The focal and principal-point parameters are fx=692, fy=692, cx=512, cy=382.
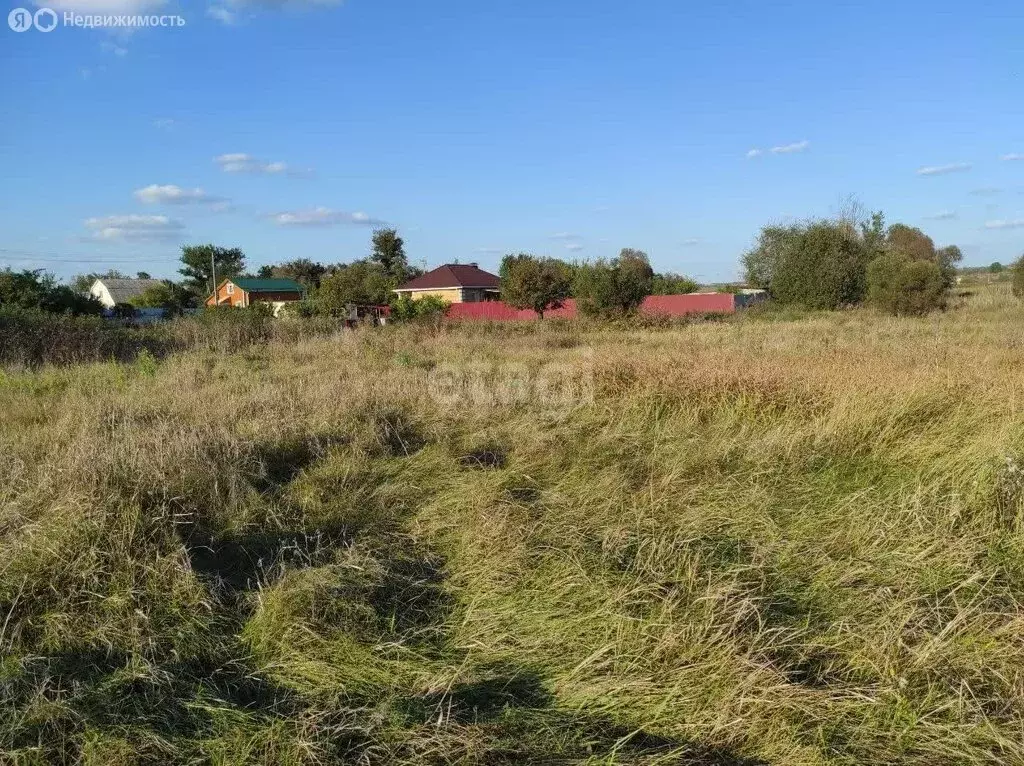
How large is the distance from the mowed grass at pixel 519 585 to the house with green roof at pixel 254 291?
47016 mm

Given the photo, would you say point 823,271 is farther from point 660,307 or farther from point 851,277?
point 660,307

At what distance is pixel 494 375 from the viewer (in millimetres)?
9891

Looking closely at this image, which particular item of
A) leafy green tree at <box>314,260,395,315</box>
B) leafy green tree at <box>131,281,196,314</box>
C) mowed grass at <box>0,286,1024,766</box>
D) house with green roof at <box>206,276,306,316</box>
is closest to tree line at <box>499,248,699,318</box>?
leafy green tree at <box>314,260,395,315</box>

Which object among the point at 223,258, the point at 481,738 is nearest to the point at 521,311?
the point at 481,738

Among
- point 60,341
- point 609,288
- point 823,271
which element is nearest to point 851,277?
point 823,271

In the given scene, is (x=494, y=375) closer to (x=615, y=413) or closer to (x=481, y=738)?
(x=615, y=413)

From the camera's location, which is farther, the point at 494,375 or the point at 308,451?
the point at 494,375

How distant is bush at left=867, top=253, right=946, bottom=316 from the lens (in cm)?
2570

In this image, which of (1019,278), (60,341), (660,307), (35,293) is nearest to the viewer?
(60,341)

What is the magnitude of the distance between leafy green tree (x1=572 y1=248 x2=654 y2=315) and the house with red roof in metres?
18.2

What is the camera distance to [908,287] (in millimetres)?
25812

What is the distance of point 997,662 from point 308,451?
465cm

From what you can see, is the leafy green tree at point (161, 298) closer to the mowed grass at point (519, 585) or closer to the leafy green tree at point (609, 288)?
the leafy green tree at point (609, 288)

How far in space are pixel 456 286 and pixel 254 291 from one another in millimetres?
16647
